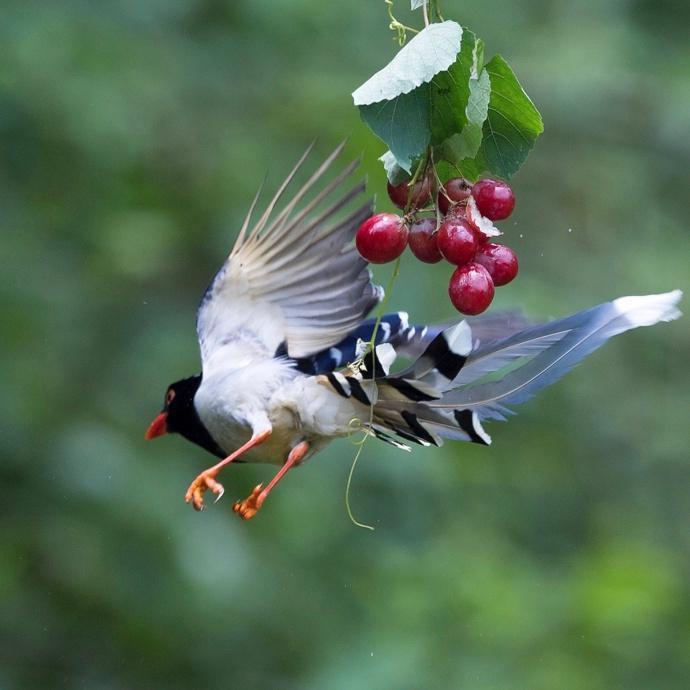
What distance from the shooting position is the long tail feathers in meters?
2.09

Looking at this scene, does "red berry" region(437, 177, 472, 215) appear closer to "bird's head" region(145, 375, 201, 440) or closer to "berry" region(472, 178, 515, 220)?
"berry" region(472, 178, 515, 220)

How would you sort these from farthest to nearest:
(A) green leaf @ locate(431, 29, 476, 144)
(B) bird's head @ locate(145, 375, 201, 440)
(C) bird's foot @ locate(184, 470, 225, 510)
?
(B) bird's head @ locate(145, 375, 201, 440), (C) bird's foot @ locate(184, 470, 225, 510), (A) green leaf @ locate(431, 29, 476, 144)

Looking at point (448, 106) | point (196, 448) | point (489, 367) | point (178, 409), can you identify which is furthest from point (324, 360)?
point (196, 448)

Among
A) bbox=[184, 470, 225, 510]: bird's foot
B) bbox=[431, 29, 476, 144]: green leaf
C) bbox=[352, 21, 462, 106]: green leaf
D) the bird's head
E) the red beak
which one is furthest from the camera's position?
the red beak

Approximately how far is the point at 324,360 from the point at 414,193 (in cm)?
89

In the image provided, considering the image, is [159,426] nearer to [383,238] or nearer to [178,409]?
[178,409]

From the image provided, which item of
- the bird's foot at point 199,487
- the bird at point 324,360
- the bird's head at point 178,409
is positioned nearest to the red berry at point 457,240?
the bird at point 324,360

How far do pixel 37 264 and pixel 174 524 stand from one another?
114 cm

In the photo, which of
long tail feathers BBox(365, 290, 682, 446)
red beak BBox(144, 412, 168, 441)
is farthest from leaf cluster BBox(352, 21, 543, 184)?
red beak BBox(144, 412, 168, 441)

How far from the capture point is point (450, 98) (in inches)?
74.9

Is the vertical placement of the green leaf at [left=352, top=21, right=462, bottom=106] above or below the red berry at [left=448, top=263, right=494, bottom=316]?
above

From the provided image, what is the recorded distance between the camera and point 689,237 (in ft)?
20.8

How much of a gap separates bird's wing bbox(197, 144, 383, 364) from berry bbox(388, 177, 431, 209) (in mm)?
559

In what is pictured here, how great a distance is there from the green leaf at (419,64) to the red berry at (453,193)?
209 mm
